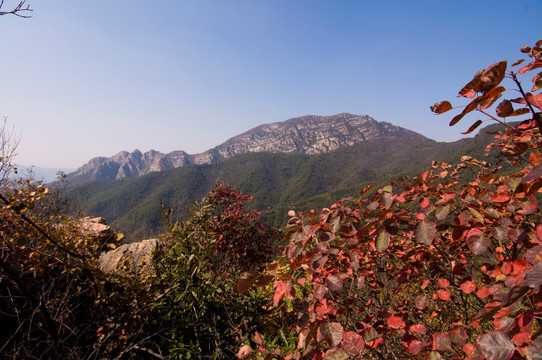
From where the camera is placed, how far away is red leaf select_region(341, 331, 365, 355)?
111cm

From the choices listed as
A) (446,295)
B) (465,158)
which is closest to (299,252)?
(446,295)

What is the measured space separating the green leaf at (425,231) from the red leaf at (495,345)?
37cm

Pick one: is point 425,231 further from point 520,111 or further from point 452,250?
point 452,250

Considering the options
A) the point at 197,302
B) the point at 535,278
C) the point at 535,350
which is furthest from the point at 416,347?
the point at 197,302

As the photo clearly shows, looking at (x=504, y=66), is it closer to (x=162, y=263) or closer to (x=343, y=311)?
(x=343, y=311)

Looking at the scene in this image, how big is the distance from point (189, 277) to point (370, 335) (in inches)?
80.8

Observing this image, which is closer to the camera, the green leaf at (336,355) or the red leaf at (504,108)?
the red leaf at (504,108)

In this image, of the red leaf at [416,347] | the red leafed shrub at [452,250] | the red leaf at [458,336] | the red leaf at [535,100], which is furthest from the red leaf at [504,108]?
the red leaf at [416,347]

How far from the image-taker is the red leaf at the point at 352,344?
111cm

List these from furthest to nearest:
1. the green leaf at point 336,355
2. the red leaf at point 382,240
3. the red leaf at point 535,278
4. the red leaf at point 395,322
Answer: the red leaf at point 395,322, the red leaf at point 382,240, the green leaf at point 336,355, the red leaf at point 535,278

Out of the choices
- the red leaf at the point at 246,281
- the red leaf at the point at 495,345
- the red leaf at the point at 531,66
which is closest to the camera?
the red leaf at the point at 495,345

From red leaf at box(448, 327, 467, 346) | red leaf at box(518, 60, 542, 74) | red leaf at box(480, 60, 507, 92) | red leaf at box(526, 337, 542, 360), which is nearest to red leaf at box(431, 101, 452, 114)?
red leaf at box(480, 60, 507, 92)

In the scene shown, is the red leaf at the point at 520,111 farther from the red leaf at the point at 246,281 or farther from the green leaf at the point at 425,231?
the red leaf at the point at 246,281

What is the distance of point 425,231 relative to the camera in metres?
1.15
